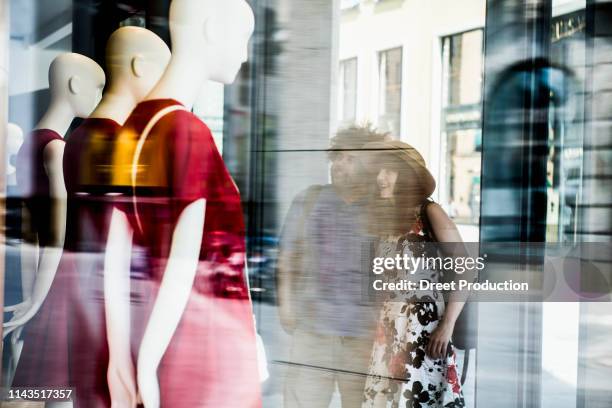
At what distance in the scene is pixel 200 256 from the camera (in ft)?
9.11

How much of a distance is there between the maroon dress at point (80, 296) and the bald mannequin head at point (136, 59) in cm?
18

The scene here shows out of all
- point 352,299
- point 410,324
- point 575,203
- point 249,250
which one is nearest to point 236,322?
point 249,250

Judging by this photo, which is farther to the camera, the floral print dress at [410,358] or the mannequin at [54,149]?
the floral print dress at [410,358]

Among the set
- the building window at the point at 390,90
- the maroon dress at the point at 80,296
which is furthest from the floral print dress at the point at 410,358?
the maroon dress at the point at 80,296

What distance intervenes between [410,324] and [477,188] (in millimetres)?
648

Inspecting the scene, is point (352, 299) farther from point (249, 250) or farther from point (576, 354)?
point (576, 354)

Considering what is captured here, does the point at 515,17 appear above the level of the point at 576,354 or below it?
above

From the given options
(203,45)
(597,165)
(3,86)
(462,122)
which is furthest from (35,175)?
(597,165)

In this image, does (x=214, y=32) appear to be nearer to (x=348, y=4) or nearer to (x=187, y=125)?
(x=187, y=125)

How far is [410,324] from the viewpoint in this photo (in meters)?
2.87

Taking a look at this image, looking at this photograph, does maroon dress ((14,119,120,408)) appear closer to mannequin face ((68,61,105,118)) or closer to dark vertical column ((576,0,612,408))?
mannequin face ((68,61,105,118))

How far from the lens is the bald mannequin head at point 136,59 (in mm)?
2736

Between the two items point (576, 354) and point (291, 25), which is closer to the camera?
point (291, 25)

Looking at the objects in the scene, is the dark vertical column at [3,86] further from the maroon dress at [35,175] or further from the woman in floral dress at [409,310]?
the woman in floral dress at [409,310]
